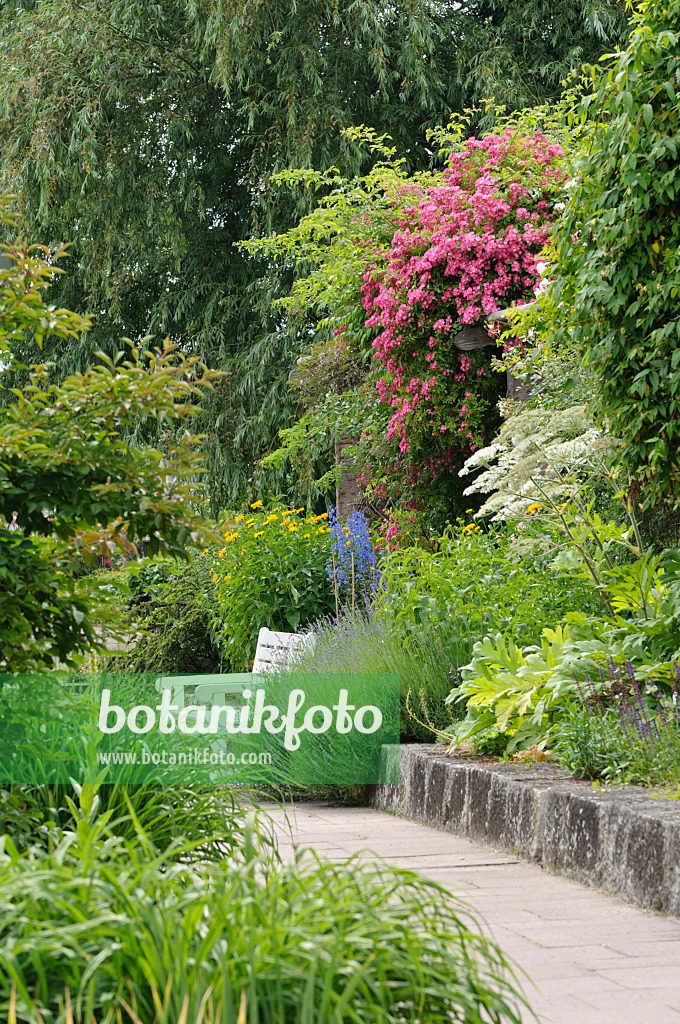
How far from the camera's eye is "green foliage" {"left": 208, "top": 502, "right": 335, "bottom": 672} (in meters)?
8.76

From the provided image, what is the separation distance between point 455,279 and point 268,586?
2804mm

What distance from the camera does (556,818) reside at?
4.02 meters

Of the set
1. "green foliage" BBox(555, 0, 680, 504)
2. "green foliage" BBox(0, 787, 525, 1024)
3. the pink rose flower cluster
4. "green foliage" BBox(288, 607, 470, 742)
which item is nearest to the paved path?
"green foliage" BBox(0, 787, 525, 1024)

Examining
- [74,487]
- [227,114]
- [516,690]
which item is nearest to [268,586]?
[516,690]

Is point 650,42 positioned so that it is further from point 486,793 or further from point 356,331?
point 356,331

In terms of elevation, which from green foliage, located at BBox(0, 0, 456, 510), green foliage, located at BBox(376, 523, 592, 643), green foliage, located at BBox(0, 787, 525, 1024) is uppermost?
green foliage, located at BBox(0, 0, 456, 510)

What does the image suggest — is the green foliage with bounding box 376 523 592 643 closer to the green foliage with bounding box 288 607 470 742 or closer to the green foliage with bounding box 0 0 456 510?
the green foliage with bounding box 288 607 470 742

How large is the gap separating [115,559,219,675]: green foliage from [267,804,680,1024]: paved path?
527 cm

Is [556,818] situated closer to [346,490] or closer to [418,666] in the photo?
[418,666]

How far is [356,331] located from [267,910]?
803cm

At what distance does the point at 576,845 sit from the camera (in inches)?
153

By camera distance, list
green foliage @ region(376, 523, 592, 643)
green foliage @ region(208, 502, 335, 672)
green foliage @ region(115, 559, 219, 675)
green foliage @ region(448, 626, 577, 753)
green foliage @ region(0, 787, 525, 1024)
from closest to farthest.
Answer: green foliage @ region(0, 787, 525, 1024) < green foliage @ region(448, 626, 577, 753) < green foliage @ region(376, 523, 592, 643) < green foliage @ region(208, 502, 335, 672) < green foliage @ region(115, 559, 219, 675)

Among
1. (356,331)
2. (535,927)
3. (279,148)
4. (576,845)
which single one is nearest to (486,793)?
(576,845)

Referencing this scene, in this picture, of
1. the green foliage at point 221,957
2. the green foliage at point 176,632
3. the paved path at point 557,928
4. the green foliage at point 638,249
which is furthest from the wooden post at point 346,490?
the green foliage at point 221,957
